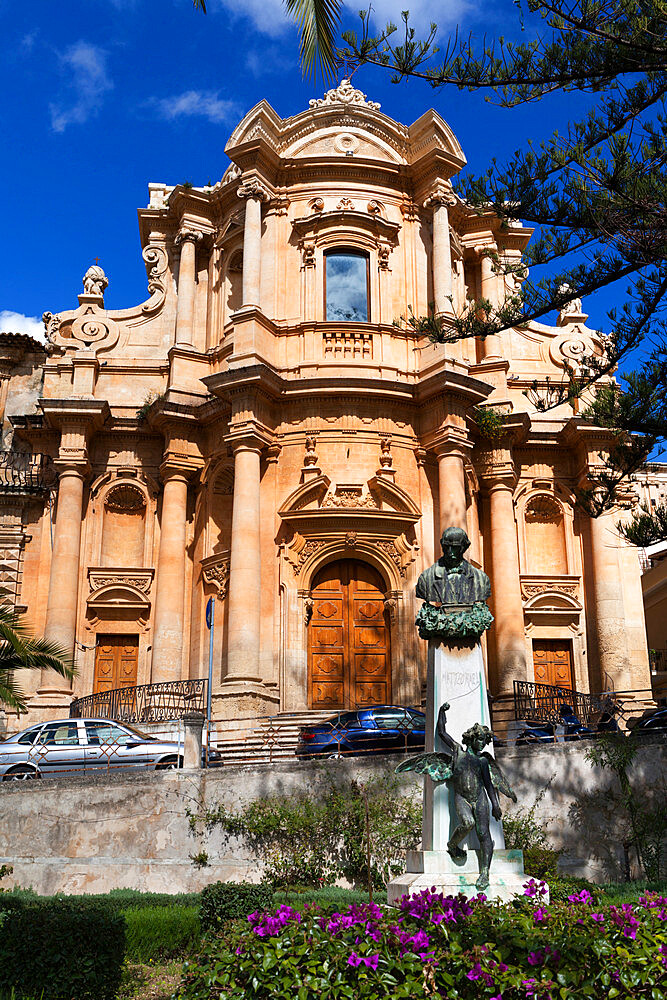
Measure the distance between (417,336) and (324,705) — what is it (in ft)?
34.3

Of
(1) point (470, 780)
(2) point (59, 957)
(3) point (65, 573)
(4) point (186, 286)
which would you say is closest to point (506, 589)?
(3) point (65, 573)

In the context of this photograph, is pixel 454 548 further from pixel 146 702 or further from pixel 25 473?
pixel 25 473

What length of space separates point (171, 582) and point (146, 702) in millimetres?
3269

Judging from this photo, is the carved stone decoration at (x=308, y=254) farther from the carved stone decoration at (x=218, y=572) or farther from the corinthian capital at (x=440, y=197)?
the carved stone decoration at (x=218, y=572)

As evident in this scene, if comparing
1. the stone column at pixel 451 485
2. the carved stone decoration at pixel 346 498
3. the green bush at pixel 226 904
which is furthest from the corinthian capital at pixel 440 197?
the green bush at pixel 226 904

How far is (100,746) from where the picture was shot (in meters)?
19.5

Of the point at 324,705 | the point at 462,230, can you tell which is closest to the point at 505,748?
the point at 324,705

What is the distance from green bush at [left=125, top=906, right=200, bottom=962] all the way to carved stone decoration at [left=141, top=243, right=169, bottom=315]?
70.1 ft

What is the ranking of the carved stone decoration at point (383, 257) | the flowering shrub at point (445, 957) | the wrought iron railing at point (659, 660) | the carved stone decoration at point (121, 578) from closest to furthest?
the flowering shrub at point (445, 957) < the carved stone decoration at point (121, 578) < the carved stone decoration at point (383, 257) < the wrought iron railing at point (659, 660)

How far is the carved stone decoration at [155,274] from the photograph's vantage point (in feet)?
101

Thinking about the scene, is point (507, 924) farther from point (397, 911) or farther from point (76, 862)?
point (76, 862)

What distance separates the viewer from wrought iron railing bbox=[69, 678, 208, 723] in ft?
78.9

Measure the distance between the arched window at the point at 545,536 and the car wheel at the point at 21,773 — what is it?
50.8ft

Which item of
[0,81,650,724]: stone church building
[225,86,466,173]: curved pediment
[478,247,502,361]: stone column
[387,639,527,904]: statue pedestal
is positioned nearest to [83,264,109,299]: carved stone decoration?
[0,81,650,724]: stone church building
